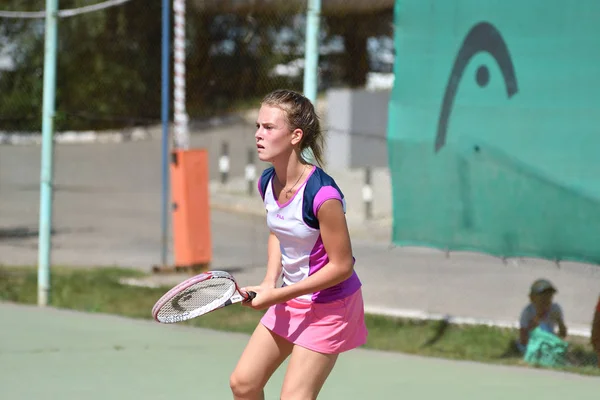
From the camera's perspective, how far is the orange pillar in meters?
11.0

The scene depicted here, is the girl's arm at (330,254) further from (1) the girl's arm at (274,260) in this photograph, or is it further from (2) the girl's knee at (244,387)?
(2) the girl's knee at (244,387)

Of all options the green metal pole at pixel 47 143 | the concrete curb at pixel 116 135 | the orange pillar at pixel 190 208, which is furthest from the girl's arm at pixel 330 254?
the concrete curb at pixel 116 135

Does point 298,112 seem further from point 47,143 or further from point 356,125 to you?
point 356,125

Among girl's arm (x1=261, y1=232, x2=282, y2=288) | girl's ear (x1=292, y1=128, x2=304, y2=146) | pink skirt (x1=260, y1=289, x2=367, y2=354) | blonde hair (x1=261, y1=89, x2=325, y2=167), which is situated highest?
blonde hair (x1=261, y1=89, x2=325, y2=167)

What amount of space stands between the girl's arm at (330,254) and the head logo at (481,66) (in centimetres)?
334

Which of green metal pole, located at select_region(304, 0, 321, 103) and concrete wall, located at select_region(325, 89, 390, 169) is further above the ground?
green metal pole, located at select_region(304, 0, 321, 103)

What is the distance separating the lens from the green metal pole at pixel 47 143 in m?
9.12

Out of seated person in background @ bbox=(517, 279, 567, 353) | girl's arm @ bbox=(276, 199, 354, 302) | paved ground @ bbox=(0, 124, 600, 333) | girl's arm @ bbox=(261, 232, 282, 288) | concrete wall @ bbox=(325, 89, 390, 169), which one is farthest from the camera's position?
concrete wall @ bbox=(325, 89, 390, 169)

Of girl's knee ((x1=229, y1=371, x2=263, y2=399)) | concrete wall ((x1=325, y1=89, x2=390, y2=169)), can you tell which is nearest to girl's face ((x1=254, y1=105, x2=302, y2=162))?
girl's knee ((x1=229, y1=371, x2=263, y2=399))

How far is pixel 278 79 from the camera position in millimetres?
16234

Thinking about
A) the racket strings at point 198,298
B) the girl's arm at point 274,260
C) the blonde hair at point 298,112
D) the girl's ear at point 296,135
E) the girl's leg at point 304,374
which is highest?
the blonde hair at point 298,112

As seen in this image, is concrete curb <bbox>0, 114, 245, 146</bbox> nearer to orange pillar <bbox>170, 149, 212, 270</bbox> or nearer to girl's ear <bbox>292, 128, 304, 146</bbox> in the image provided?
orange pillar <bbox>170, 149, 212, 270</bbox>

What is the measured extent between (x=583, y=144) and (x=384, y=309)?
2.60m

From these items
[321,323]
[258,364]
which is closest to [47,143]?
[258,364]
